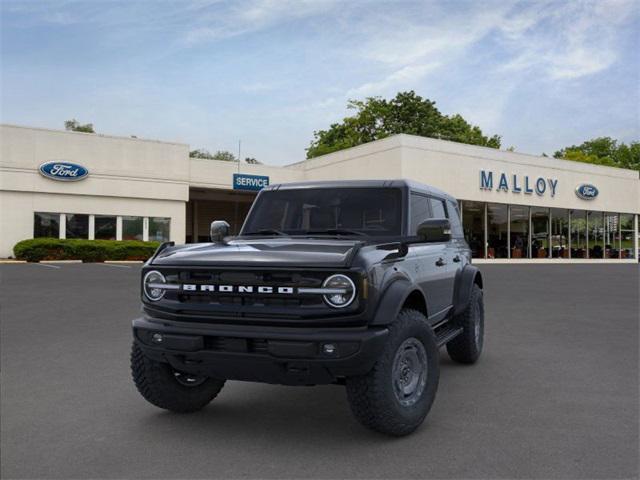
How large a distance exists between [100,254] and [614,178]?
1495 inches

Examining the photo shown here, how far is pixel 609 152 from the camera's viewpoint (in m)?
91.6

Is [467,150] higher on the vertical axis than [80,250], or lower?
higher

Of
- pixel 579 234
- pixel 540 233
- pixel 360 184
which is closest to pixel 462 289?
pixel 360 184

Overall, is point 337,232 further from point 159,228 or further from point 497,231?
point 497,231

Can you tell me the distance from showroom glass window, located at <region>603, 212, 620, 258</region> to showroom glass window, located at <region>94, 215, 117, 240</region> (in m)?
37.1

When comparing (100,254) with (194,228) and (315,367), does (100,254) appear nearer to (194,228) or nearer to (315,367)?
(194,228)

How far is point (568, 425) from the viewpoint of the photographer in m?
4.21

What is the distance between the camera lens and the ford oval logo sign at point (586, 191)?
4244 cm

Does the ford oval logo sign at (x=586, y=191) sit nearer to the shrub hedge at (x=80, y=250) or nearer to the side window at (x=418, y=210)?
the shrub hedge at (x=80, y=250)


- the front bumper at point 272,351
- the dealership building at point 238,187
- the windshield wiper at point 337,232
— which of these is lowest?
the front bumper at point 272,351

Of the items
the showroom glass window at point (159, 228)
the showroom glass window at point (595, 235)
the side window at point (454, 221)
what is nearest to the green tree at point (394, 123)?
the showroom glass window at point (595, 235)

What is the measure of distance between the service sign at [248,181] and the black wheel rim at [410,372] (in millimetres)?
34382

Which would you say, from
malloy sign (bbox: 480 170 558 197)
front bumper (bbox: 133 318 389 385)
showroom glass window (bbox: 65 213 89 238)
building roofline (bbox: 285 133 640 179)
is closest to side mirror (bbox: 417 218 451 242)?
front bumper (bbox: 133 318 389 385)

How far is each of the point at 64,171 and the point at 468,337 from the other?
99.9 feet
